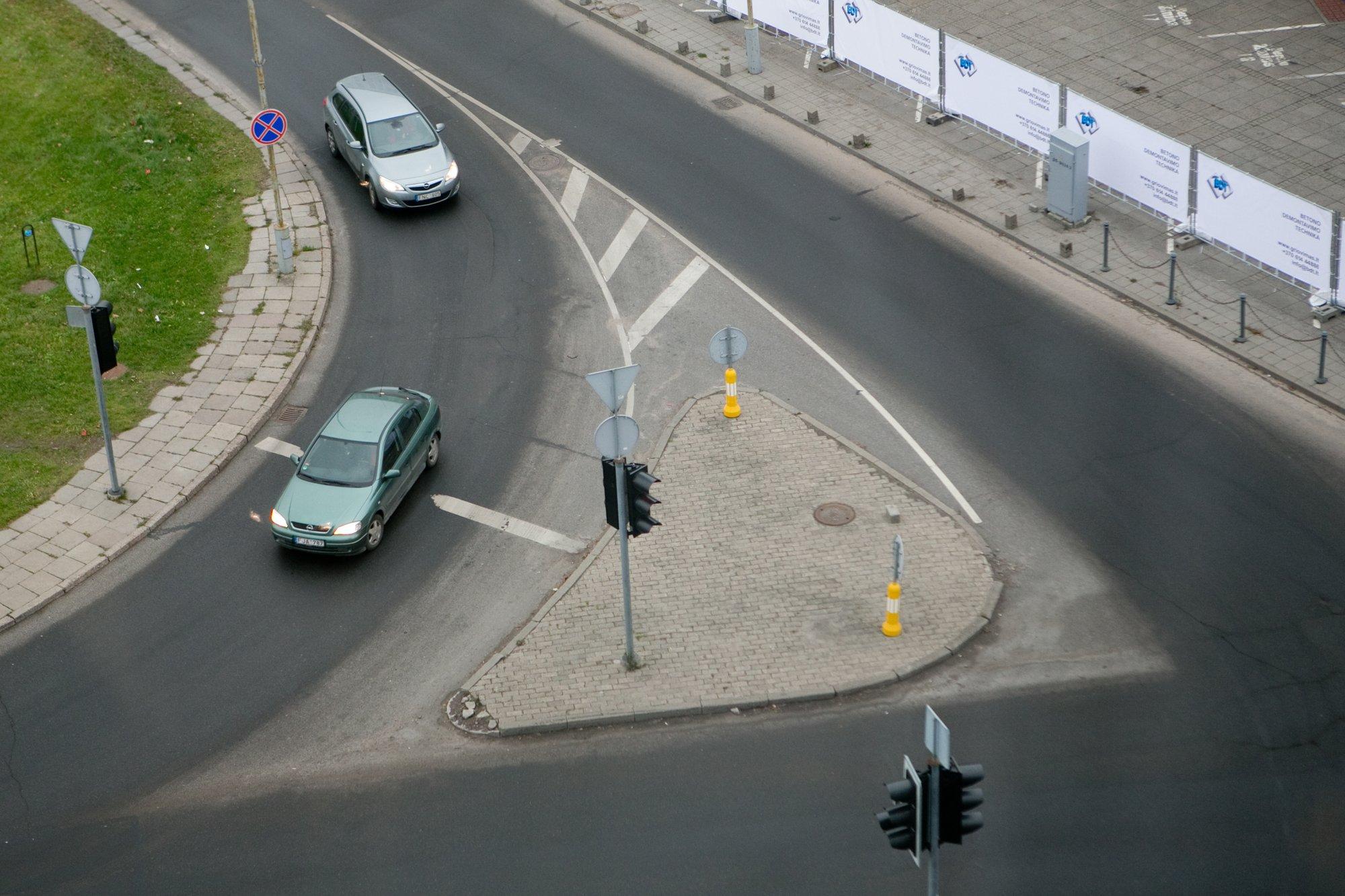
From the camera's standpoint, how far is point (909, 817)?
11648 mm

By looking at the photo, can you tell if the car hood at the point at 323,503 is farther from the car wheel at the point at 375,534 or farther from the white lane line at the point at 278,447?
the white lane line at the point at 278,447

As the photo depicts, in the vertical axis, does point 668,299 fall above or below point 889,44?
below

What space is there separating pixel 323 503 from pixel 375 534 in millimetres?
850

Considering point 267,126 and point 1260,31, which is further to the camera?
point 1260,31

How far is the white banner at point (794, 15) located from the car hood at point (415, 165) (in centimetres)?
877

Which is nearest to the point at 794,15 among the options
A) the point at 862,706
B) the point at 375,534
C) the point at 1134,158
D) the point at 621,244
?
the point at 621,244

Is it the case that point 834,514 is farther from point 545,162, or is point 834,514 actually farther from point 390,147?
point 390,147

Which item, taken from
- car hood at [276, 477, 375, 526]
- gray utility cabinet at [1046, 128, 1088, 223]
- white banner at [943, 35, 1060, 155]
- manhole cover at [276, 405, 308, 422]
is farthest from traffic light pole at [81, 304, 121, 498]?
white banner at [943, 35, 1060, 155]

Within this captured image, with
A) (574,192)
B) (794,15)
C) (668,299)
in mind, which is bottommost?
(668,299)

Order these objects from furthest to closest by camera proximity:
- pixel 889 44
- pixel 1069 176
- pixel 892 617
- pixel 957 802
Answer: pixel 889 44, pixel 1069 176, pixel 892 617, pixel 957 802

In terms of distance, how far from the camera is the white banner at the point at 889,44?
99.7ft

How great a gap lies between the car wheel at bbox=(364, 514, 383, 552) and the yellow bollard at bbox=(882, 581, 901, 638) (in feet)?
23.7

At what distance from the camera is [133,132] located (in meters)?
30.3

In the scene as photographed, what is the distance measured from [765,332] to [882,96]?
31.2ft
